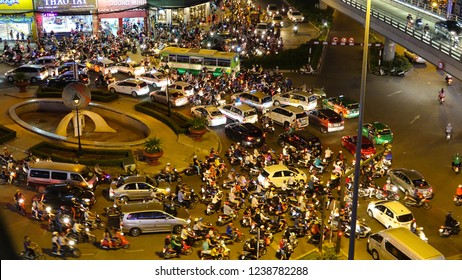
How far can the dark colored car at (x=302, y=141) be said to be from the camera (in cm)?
3812

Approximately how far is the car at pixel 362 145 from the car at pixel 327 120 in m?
2.34

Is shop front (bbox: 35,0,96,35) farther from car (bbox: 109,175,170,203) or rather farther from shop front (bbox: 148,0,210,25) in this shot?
car (bbox: 109,175,170,203)

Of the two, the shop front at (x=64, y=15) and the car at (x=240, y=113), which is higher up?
the shop front at (x=64, y=15)

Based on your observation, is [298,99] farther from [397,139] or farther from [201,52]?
[201,52]

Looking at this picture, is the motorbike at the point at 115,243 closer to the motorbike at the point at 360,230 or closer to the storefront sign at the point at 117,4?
the motorbike at the point at 360,230

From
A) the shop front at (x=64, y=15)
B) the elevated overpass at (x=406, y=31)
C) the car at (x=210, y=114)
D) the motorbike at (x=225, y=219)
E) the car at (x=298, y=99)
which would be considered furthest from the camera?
the shop front at (x=64, y=15)

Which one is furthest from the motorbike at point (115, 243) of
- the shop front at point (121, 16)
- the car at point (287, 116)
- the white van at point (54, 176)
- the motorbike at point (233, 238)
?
the shop front at point (121, 16)

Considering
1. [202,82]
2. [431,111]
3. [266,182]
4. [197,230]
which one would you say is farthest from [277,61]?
[197,230]

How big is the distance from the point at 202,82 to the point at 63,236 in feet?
86.8

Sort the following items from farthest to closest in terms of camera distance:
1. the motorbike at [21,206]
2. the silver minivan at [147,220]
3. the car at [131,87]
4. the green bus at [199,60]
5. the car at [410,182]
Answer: the green bus at [199,60] → the car at [131,87] → the car at [410,182] → the motorbike at [21,206] → the silver minivan at [147,220]

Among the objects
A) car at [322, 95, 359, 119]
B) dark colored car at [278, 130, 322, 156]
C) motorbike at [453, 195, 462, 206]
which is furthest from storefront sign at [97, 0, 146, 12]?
motorbike at [453, 195, 462, 206]

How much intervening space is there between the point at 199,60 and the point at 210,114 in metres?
13.0

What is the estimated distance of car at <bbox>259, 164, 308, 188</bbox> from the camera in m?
33.5

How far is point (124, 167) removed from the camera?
35.1 metres
